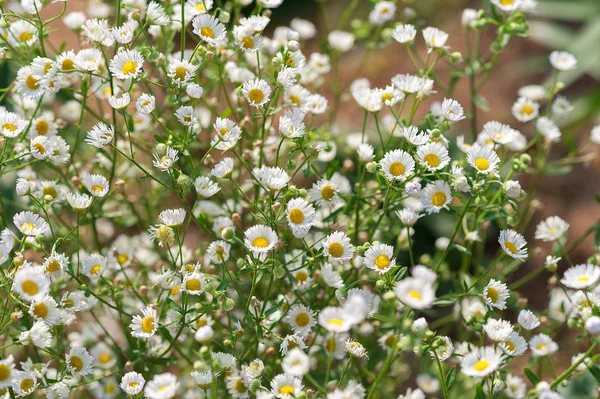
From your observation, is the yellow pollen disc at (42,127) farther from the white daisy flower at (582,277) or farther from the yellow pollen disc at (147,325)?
the white daisy flower at (582,277)

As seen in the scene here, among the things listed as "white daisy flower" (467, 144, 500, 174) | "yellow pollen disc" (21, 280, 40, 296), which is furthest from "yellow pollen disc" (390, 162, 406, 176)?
"yellow pollen disc" (21, 280, 40, 296)

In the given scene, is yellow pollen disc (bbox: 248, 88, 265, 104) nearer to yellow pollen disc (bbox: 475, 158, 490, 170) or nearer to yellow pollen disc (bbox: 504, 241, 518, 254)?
yellow pollen disc (bbox: 475, 158, 490, 170)

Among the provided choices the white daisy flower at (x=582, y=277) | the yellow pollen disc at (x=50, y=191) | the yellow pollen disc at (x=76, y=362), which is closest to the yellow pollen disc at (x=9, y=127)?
the yellow pollen disc at (x=50, y=191)

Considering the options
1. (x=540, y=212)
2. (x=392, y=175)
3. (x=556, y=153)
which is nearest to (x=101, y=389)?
(x=392, y=175)

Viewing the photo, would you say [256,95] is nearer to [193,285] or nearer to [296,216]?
[296,216]

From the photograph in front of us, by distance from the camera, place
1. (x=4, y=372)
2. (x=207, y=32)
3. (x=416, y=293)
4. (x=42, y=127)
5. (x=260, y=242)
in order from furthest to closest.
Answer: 1. (x=42, y=127)
2. (x=207, y=32)
3. (x=260, y=242)
4. (x=4, y=372)
5. (x=416, y=293)

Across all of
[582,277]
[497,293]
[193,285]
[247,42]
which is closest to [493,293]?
[497,293]

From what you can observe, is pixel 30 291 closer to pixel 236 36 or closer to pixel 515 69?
pixel 236 36

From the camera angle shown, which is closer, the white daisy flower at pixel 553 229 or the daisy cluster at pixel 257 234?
the daisy cluster at pixel 257 234
